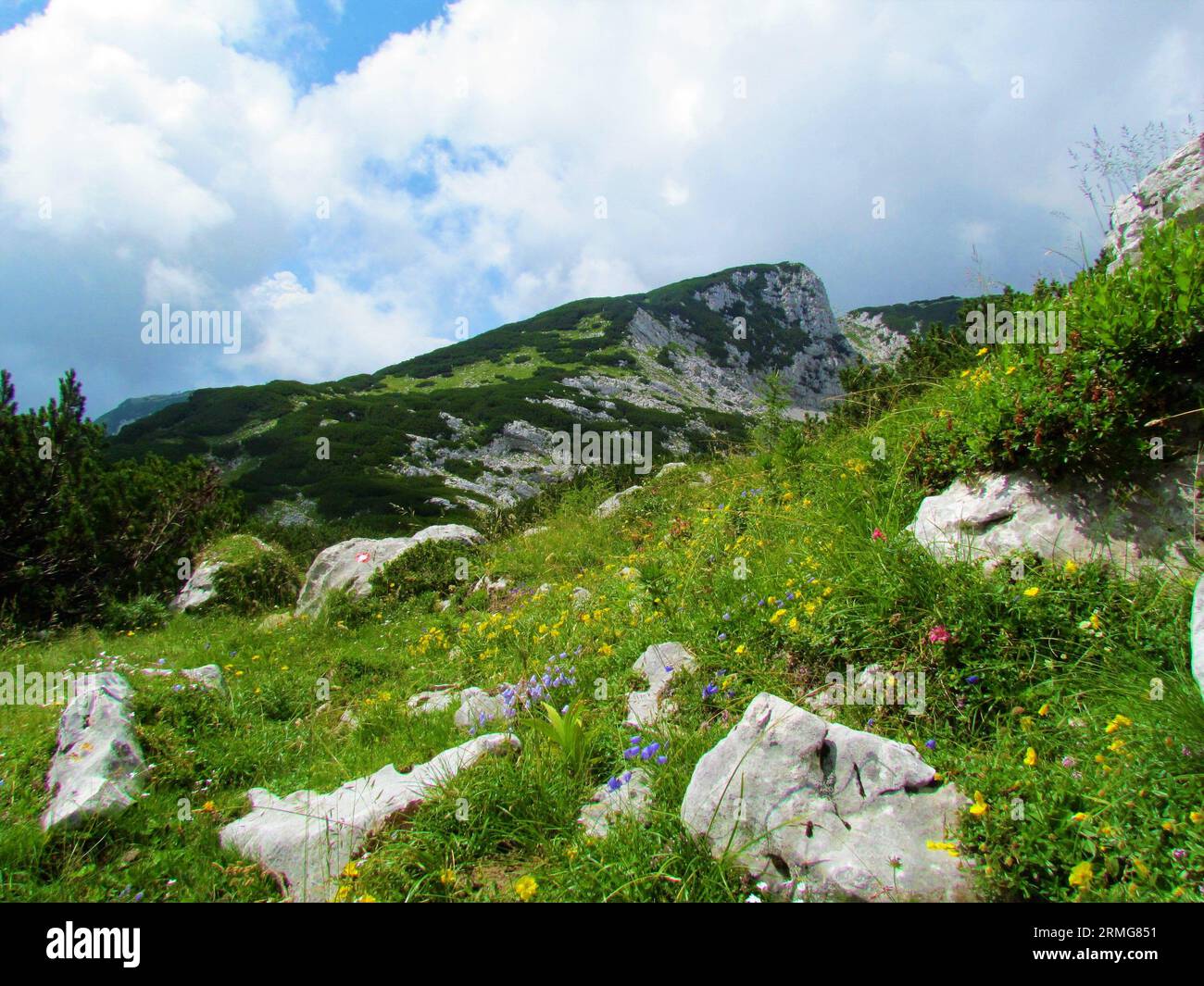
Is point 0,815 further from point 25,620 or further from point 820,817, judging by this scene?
point 25,620

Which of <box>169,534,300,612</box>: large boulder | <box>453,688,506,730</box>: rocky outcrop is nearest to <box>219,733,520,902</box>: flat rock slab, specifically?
<box>453,688,506,730</box>: rocky outcrop

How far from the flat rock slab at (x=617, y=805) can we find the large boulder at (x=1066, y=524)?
2.78 m

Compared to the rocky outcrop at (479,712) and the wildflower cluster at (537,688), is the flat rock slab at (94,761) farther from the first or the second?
the wildflower cluster at (537,688)

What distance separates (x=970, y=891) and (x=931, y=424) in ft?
14.2

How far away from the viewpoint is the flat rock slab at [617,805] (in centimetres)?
331

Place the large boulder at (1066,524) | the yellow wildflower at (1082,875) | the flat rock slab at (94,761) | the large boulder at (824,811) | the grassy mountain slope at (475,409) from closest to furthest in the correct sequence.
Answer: the yellow wildflower at (1082,875), the large boulder at (824,811), the large boulder at (1066,524), the flat rock slab at (94,761), the grassy mountain slope at (475,409)

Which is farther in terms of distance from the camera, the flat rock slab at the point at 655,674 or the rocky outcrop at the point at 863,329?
the rocky outcrop at the point at 863,329

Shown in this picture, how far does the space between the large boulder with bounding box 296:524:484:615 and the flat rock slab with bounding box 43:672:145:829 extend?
24.0 feet

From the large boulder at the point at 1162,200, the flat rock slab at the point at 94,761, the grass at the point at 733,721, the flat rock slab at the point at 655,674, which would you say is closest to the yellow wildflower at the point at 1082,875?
the grass at the point at 733,721

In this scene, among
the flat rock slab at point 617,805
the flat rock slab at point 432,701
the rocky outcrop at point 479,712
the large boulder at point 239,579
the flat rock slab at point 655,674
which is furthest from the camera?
the large boulder at point 239,579

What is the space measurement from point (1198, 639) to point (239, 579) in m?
16.7

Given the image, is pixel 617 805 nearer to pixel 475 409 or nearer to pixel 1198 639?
pixel 1198 639

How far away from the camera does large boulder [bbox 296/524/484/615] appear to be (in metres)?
13.3

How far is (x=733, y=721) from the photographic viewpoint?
4.16 meters
